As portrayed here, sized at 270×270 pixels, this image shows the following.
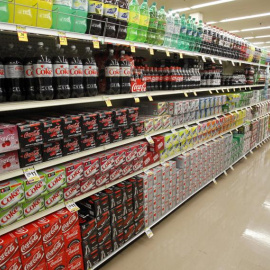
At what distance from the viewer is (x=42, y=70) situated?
5.11 ft

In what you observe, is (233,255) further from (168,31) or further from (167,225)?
(168,31)

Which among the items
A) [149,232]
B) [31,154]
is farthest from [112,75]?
[149,232]

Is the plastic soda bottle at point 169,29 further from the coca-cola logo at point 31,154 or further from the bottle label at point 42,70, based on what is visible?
the coca-cola logo at point 31,154

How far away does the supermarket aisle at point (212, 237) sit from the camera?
87.2 inches

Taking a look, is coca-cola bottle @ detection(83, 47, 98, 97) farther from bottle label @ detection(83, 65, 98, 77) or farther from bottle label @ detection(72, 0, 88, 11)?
bottle label @ detection(72, 0, 88, 11)

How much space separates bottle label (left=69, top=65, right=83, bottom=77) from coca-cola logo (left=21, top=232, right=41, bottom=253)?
3.73 feet

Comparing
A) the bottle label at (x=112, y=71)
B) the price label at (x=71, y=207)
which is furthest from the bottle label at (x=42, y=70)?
the price label at (x=71, y=207)

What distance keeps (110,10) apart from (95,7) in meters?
0.15

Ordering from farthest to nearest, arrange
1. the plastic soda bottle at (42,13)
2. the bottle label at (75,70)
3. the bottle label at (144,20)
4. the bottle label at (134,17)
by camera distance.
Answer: the bottle label at (144,20)
the bottle label at (134,17)
the bottle label at (75,70)
the plastic soda bottle at (42,13)

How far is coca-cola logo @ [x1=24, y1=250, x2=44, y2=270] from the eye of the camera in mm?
1581

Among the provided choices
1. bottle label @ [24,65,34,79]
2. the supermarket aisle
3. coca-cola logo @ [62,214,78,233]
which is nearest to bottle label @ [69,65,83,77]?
bottle label @ [24,65,34,79]

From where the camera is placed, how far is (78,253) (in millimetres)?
1880

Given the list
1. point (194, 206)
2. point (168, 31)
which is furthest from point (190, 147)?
point (168, 31)

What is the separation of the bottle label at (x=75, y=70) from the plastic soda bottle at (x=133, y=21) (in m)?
0.61
